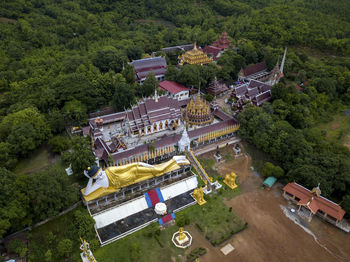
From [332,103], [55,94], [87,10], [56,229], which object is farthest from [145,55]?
[56,229]

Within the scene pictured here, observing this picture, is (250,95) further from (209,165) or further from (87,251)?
(87,251)

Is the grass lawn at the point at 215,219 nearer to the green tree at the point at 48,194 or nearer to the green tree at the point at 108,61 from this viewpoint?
the green tree at the point at 48,194

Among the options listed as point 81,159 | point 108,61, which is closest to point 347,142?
point 81,159

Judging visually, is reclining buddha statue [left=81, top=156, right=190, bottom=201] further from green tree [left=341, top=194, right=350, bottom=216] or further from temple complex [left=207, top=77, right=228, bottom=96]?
temple complex [left=207, top=77, right=228, bottom=96]

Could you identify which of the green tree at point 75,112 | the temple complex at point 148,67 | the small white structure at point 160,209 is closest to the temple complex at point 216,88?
the temple complex at point 148,67

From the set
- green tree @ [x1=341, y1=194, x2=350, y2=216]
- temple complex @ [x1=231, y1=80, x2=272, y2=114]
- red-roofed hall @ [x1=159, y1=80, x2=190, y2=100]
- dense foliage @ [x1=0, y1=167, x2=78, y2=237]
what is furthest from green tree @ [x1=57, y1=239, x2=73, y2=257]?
red-roofed hall @ [x1=159, y1=80, x2=190, y2=100]

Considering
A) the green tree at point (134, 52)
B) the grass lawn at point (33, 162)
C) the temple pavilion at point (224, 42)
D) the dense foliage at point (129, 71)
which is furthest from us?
the temple pavilion at point (224, 42)
